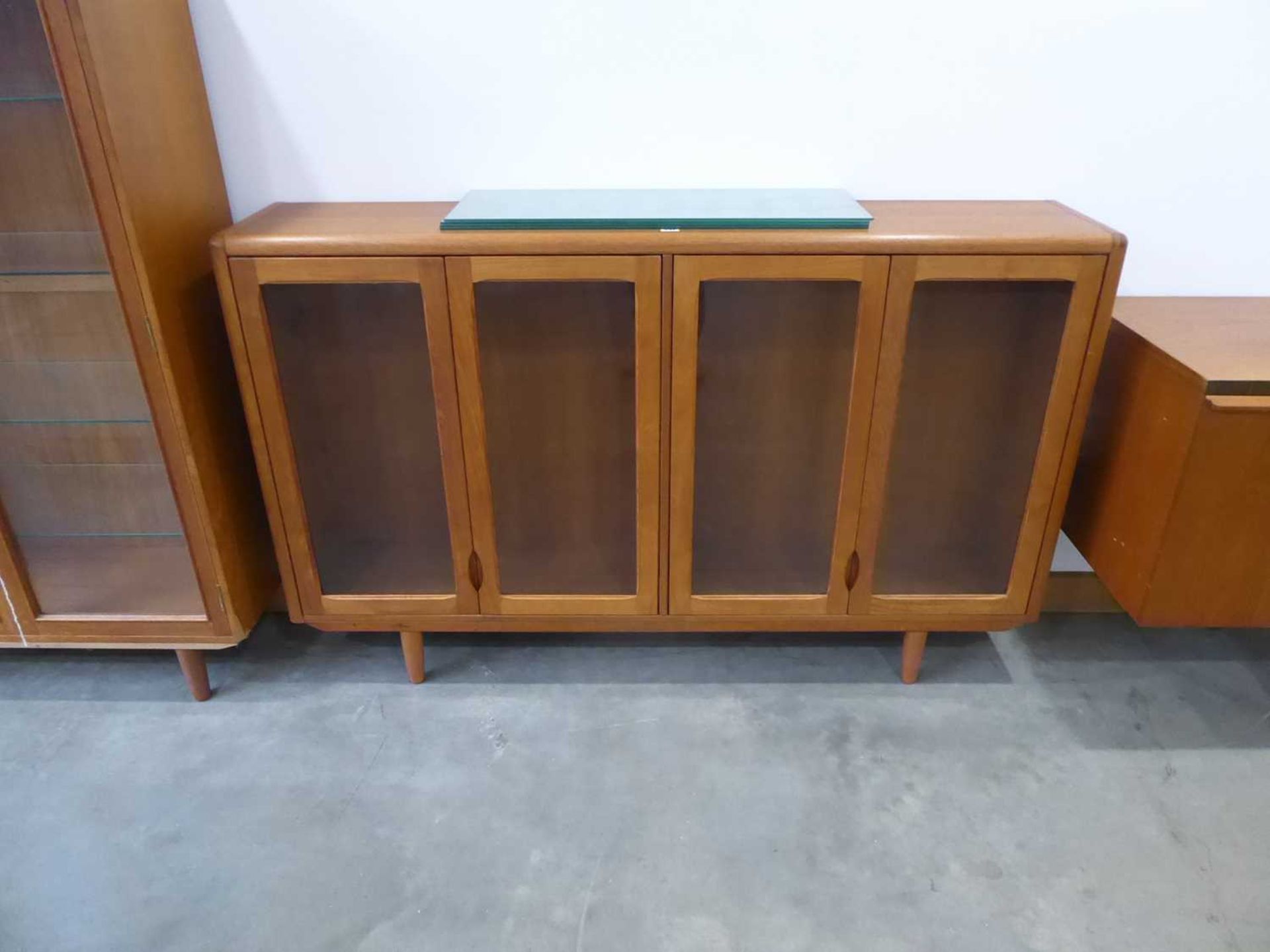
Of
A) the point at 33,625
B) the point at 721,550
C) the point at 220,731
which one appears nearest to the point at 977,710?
the point at 721,550

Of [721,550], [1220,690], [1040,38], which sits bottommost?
[1220,690]

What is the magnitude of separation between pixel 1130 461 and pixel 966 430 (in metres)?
0.26

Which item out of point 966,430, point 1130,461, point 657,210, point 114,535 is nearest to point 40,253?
point 114,535

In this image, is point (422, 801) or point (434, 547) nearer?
point (422, 801)

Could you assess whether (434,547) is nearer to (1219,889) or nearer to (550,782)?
(550,782)

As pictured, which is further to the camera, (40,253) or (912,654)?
(912,654)

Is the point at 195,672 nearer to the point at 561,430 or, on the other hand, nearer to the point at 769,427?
the point at 561,430

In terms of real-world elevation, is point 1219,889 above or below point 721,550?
below

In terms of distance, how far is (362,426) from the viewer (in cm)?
144

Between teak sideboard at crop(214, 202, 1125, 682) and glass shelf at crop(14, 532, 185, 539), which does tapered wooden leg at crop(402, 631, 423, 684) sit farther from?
glass shelf at crop(14, 532, 185, 539)

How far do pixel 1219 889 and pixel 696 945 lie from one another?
77 cm

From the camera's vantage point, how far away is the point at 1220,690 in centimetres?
159

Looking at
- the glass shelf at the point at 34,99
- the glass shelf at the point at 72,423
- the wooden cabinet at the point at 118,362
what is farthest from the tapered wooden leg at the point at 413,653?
the glass shelf at the point at 34,99

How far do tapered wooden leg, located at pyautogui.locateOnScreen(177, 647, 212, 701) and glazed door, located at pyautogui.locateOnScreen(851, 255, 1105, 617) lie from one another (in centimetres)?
121
